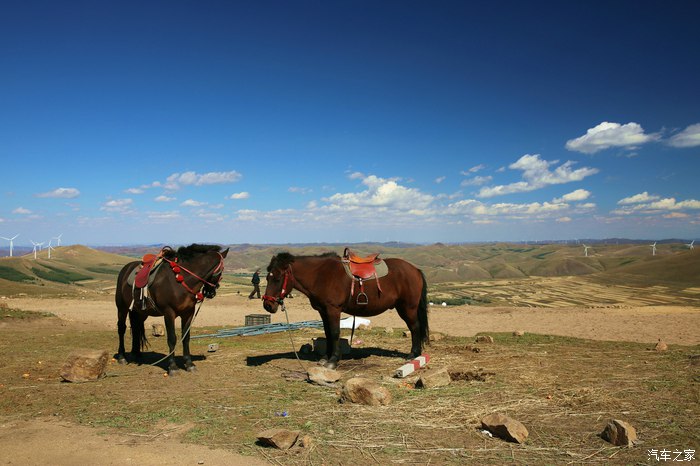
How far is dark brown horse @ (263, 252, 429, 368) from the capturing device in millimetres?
10289

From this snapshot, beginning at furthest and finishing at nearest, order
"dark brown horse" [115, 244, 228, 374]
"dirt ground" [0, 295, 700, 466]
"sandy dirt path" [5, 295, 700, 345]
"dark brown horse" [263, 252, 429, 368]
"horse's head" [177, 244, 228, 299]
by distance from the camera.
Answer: "sandy dirt path" [5, 295, 700, 345] → "dark brown horse" [263, 252, 429, 368] → "horse's head" [177, 244, 228, 299] → "dark brown horse" [115, 244, 228, 374] → "dirt ground" [0, 295, 700, 466]

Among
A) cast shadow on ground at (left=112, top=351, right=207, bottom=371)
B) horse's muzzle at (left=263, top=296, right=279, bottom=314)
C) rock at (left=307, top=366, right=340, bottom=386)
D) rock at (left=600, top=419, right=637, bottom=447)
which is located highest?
horse's muzzle at (left=263, top=296, right=279, bottom=314)

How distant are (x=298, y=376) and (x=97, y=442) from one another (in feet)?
13.8

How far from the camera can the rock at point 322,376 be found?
8.60 m

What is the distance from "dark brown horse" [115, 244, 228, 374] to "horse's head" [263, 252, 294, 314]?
3.99ft

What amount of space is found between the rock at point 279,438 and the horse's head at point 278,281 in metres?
4.68

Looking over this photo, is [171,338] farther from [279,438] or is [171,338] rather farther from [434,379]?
[434,379]

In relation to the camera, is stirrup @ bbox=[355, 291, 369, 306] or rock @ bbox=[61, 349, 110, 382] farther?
stirrup @ bbox=[355, 291, 369, 306]

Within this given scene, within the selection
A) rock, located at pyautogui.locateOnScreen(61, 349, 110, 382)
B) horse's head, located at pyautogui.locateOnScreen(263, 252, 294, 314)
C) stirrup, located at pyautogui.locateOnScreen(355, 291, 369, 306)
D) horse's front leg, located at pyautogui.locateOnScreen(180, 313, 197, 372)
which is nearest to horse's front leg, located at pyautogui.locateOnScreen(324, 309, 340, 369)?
stirrup, located at pyautogui.locateOnScreen(355, 291, 369, 306)

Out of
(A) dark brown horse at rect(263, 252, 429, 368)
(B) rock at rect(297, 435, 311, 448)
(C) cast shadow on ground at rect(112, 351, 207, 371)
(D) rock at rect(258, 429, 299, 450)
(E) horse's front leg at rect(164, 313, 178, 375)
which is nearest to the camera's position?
(D) rock at rect(258, 429, 299, 450)

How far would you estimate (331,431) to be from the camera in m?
6.04

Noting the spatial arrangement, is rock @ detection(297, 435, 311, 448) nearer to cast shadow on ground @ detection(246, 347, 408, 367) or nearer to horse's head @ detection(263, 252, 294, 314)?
horse's head @ detection(263, 252, 294, 314)

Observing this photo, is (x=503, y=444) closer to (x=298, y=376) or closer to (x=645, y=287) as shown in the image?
(x=298, y=376)

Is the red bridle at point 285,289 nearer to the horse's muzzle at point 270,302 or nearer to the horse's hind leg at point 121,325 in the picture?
the horse's muzzle at point 270,302
